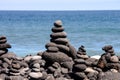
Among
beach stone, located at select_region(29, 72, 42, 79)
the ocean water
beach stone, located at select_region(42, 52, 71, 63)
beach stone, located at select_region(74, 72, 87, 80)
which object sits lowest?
the ocean water

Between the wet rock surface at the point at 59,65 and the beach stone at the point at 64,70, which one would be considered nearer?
the wet rock surface at the point at 59,65

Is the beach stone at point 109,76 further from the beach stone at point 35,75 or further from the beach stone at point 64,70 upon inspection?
the beach stone at point 35,75

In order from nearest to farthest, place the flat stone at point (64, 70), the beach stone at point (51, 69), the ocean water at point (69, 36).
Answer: the beach stone at point (51, 69), the flat stone at point (64, 70), the ocean water at point (69, 36)

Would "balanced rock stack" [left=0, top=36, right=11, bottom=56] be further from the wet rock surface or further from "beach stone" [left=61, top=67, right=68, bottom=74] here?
"beach stone" [left=61, top=67, right=68, bottom=74]

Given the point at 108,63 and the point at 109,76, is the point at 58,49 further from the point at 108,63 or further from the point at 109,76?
the point at 109,76

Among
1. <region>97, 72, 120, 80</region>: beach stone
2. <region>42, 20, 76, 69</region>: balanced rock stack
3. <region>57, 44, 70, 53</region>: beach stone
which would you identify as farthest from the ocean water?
<region>97, 72, 120, 80</region>: beach stone

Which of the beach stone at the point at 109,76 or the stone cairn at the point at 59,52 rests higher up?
the stone cairn at the point at 59,52

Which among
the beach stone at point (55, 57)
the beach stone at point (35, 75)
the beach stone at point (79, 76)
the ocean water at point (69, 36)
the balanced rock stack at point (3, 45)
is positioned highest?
the balanced rock stack at point (3, 45)

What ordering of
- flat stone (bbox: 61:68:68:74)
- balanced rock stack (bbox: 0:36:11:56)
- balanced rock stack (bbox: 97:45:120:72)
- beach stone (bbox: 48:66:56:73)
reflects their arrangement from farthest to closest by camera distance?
1. balanced rock stack (bbox: 0:36:11:56)
2. balanced rock stack (bbox: 97:45:120:72)
3. flat stone (bbox: 61:68:68:74)
4. beach stone (bbox: 48:66:56:73)

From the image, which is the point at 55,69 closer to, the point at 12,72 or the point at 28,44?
the point at 12,72

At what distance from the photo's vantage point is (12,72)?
16406 mm

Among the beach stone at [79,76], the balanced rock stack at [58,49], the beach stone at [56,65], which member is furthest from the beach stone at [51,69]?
the beach stone at [79,76]

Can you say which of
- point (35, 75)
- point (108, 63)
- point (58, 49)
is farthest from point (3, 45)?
point (108, 63)

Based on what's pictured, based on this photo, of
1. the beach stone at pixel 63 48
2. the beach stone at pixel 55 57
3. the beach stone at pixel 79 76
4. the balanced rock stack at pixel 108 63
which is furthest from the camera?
the beach stone at pixel 63 48
